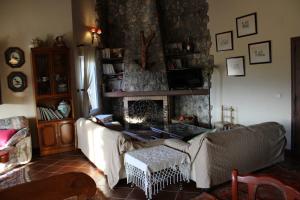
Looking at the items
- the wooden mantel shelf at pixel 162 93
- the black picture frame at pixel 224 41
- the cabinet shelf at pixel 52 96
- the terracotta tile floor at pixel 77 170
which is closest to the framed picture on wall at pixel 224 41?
the black picture frame at pixel 224 41

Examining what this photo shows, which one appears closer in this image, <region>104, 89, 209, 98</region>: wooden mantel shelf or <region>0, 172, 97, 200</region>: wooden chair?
<region>0, 172, 97, 200</region>: wooden chair

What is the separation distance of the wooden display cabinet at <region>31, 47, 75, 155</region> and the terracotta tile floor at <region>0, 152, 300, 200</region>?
0.31 metres

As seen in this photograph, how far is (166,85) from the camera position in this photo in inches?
275

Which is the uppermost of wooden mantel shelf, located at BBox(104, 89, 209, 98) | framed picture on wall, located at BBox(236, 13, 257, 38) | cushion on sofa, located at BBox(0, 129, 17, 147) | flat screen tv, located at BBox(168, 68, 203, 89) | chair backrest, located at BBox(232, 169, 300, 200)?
framed picture on wall, located at BBox(236, 13, 257, 38)

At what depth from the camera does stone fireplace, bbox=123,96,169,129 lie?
24.0 ft

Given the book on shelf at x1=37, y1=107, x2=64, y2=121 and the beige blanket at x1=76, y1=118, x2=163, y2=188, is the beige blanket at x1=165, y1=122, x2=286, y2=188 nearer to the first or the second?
the beige blanket at x1=76, y1=118, x2=163, y2=188

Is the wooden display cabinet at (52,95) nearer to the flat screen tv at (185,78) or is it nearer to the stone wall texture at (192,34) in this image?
the flat screen tv at (185,78)

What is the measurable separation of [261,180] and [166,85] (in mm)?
5593

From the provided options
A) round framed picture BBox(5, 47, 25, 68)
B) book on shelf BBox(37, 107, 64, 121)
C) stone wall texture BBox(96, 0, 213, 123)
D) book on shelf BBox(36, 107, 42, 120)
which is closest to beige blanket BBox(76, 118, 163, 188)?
book on shelf BBox(37, 107, 64, 121)

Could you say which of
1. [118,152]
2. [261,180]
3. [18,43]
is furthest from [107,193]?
[18,43]

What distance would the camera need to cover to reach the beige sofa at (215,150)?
11.0 feet

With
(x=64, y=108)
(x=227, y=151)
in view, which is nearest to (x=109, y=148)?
(x=227, y=151)

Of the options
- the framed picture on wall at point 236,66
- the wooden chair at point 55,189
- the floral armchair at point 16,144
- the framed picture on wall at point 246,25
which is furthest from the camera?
the framed picture on wall at point 236,66

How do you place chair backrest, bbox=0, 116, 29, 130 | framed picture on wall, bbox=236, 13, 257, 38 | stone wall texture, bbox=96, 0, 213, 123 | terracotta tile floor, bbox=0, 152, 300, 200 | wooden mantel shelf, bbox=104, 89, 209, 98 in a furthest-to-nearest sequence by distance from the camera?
stone wall texture, bbox=96, 0, 213, 123
wooden mantel shelf, bbox=104, 89, 209, 98
framed picture on wall, bbox=236, 13, 257, 38
chair backrest, bbox=0, 116, 29, 130
terracotta tile floor, bbox=0, 152, 300, 200
